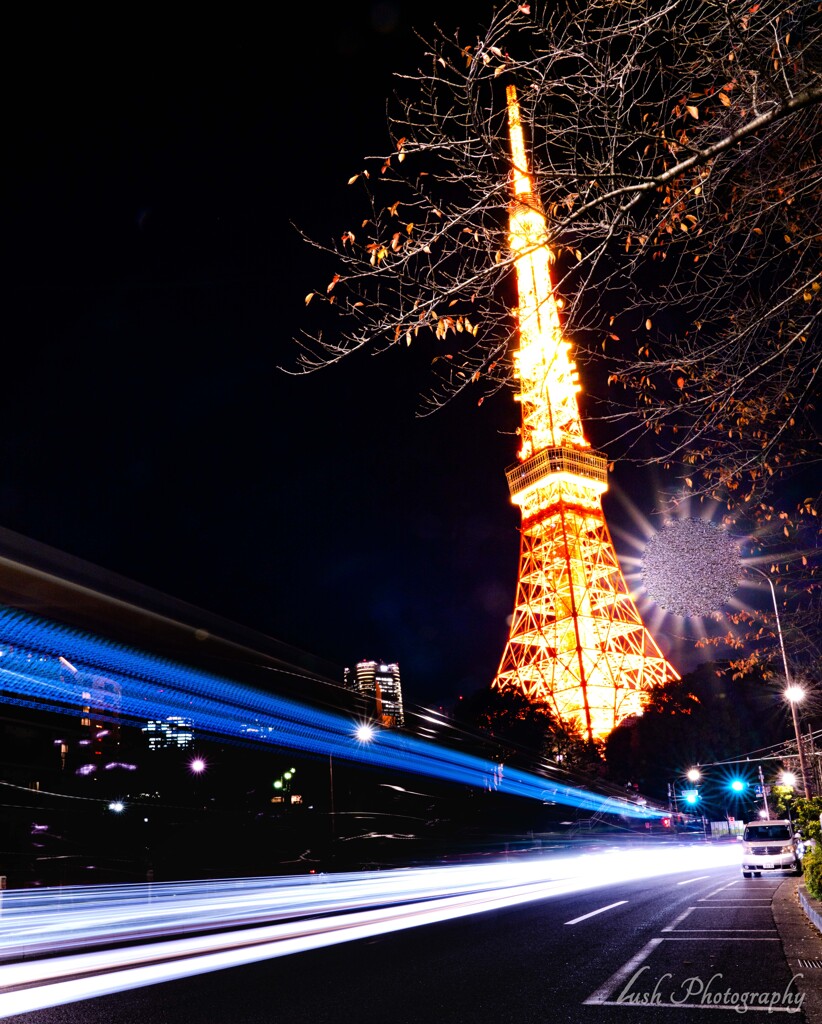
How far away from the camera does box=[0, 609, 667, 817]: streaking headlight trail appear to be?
818cm

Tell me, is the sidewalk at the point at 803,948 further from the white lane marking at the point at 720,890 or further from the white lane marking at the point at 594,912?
the white lane marking at the point at 594,912

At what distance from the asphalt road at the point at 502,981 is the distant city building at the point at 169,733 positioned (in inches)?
115

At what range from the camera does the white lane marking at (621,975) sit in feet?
20.4

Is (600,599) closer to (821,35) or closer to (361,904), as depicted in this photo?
(361,904)

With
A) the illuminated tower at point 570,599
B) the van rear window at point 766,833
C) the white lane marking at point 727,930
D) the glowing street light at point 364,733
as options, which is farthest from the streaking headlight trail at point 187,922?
the illuminated tower at point 570,599

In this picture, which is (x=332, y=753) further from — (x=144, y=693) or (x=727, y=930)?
(x=727, y=930)

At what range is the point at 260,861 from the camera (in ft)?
43.3

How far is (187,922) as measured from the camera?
36.0ft

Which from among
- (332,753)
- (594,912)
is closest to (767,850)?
(594,912)

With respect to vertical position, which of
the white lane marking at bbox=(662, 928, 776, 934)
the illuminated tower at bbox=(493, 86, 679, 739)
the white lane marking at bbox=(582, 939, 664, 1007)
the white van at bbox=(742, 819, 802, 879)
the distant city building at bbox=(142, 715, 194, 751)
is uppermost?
the illuminated tower at bbox=(493, 86, 679, 739)

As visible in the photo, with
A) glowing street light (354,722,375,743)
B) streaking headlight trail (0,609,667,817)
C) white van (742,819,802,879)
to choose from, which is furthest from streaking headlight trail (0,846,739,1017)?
white van (742,819,802,879)

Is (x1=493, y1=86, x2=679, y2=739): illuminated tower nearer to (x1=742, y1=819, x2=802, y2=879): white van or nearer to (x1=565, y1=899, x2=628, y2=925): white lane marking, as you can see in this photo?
(x1=742, y1=819, x2=802, y2=879): white van

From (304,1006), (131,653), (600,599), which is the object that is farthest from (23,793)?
(600,599)

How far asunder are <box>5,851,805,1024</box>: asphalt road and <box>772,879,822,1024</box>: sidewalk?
0.12 metres
